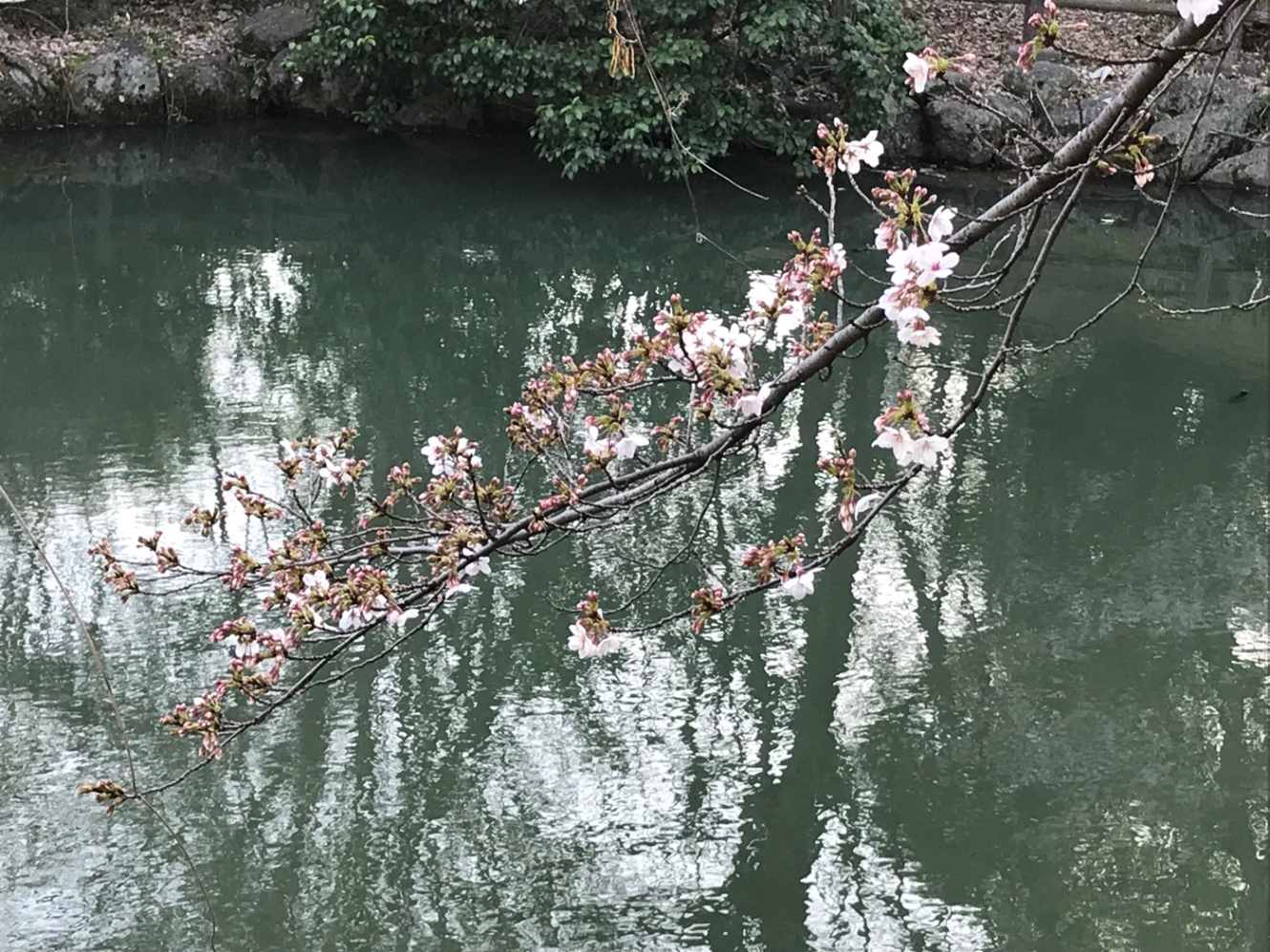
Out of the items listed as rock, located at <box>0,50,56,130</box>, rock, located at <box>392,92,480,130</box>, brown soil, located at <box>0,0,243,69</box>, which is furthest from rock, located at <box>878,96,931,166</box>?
rock, located at <box>0,50,56,130</box>

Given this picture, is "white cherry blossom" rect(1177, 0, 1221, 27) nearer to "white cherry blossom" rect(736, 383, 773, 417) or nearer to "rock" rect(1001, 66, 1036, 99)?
"white cherry blossom" rect(736, 383, 773, 417)

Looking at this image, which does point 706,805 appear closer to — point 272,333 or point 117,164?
point 272,333

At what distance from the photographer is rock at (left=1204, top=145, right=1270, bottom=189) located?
9594 millimetres

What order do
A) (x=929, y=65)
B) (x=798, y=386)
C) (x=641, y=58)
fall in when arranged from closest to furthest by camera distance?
(x=929, y=65)
(x=798, y=386)
(x=641, y=58)

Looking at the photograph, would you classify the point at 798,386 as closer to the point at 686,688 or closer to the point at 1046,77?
the point at 686,688

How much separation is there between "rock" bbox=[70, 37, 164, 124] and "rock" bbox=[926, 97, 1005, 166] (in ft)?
19.4

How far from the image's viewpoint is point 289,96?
34.8ft

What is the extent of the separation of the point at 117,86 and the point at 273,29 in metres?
1.25

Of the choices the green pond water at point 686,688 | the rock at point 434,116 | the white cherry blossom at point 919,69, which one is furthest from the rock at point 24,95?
the white cherry blossom at point 919,69

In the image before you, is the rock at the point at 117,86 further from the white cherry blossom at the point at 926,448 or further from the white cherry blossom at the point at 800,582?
the white cherry blossom at the point at 926,448

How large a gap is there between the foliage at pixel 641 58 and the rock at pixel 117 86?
1.64 m

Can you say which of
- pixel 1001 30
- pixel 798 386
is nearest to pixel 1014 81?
pixel 1001 30

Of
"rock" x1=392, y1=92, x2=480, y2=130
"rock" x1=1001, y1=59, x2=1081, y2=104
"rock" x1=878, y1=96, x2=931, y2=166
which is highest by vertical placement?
"rock" x1=392, y1=92, x2=480, y2=130

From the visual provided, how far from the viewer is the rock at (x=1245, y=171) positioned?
9.59 metres
